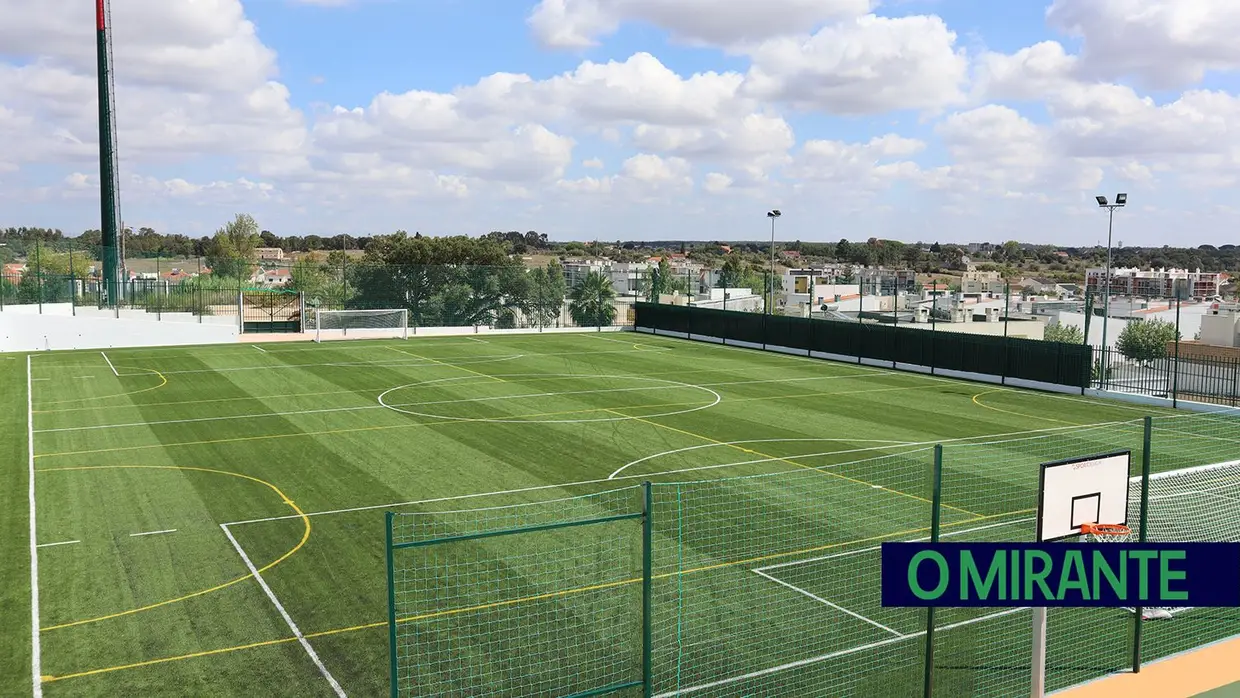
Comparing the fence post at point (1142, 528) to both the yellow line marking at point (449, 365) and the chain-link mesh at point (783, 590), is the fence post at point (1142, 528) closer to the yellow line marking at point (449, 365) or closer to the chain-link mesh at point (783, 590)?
the chain-link mesh at point (783, 590)

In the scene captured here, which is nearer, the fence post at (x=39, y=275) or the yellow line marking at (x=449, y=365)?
the yellow line marking at (x=449, y=365)

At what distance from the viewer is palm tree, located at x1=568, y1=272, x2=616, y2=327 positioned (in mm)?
55625

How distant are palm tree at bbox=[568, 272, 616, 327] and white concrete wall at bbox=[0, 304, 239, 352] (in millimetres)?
19453

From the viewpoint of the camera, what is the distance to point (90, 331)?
1688 inches

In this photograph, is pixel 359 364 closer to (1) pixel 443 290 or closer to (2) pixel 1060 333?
(1) pixel 443 290

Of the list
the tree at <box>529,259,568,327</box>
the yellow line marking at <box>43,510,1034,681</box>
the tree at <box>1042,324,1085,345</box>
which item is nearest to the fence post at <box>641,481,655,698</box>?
the yellow line marking at <box>43,510,1034,681</box>

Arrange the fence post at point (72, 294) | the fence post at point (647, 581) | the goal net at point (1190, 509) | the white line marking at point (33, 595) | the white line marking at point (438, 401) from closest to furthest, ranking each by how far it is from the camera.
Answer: the fence post at point (647, 581) < the white line marking at point (33, 595) < the goal net at point (1190, 509) < the white line marking at point (438, 401) < the fence post at point (72, 294)

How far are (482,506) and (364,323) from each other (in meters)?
36.6

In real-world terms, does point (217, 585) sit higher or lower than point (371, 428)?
lower

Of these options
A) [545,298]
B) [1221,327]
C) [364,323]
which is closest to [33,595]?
[364,323]

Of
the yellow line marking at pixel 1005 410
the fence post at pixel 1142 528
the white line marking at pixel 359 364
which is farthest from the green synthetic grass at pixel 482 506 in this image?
the white line marking at pixel 359 364

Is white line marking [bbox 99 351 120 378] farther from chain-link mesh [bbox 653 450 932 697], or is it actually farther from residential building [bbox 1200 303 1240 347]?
residential building [bbox 1200 303 1240 347]

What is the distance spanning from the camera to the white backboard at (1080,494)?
27.2 ft

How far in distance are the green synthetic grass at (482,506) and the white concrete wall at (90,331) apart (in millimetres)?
8787
